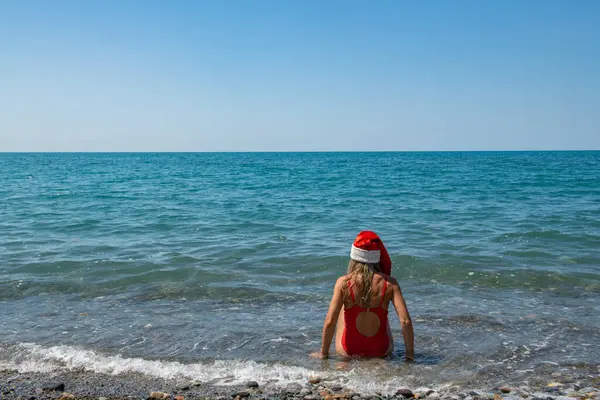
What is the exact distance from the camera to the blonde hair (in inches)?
207

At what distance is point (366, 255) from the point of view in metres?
5.24

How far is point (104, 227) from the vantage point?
15258 millimetres

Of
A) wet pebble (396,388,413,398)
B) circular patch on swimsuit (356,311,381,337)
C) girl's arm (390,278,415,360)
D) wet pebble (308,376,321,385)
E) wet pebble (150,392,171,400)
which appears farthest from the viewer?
circular patch on swimsuit (356,311,381,337)

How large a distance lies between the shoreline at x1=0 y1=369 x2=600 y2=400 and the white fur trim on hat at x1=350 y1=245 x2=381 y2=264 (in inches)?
49.1

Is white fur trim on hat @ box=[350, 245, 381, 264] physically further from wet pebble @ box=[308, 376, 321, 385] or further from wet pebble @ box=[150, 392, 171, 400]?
wet pebble @ box=[150, 392, 171, 400]

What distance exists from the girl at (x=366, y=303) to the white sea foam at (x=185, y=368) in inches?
14.9

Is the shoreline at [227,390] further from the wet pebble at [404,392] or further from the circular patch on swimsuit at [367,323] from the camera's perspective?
the circular patch on swimsuit at [367,323]

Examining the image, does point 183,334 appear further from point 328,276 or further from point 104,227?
point 104,227

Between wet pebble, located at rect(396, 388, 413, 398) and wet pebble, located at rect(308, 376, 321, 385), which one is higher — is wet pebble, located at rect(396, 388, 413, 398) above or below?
above

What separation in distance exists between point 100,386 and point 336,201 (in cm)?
1719

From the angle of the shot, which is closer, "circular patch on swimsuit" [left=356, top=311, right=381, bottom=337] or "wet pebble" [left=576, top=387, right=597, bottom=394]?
"wet pebble" [left=576, top=387, right=597, bottom=394]

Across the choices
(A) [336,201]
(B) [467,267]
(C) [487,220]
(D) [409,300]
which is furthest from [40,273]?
(A) [336,201]

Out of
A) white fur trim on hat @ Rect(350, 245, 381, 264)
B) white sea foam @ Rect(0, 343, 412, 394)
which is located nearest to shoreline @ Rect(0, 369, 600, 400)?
white sea foam @ Rect(0, 343, 412, 394)

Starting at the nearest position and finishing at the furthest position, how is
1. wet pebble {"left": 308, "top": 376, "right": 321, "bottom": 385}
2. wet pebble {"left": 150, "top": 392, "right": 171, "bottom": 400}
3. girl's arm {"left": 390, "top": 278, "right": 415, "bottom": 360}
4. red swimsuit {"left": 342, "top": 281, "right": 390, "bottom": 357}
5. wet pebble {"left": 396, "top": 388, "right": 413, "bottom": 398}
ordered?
wet pebble {"left": 150, "top": 392, "right": 171, "bottom": 400}
wet pebble {"left": 396, "top": 388, "right": 413, "bottom": 398}
wet pebble {"left": 308, "top": 376, "right": 321, "bottom": 385}
girl's arm {"left": 390, "top": 278, "right": 415, "bottom": 360}
red swimsuit {"left": 342, "top": 281, "right": 390, "bottom": 357}
